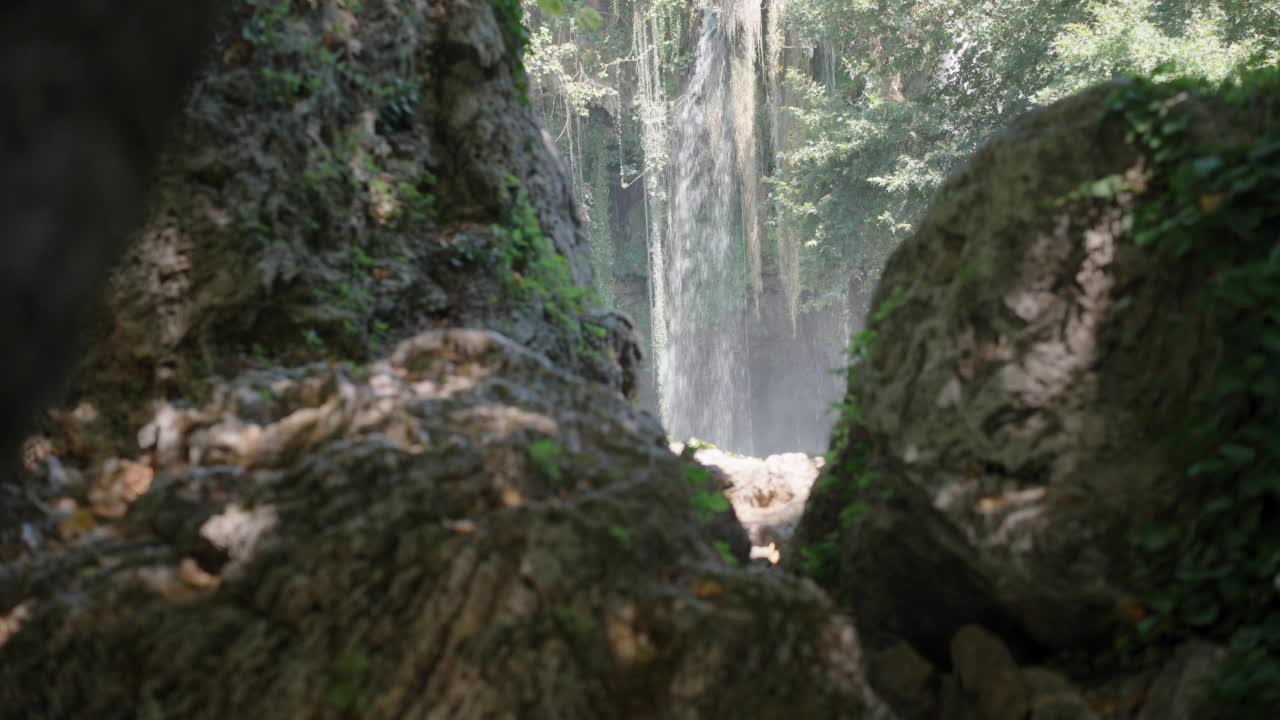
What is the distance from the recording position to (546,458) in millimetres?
3082

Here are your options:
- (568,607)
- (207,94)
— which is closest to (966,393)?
(568,607)

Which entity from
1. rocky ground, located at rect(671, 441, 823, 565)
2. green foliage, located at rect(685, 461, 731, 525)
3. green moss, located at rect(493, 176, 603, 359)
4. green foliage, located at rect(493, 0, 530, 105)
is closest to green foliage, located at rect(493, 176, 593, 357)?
green moss, located at rect(493, 176, 603, 359)

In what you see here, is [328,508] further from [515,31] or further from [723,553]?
[515,31]

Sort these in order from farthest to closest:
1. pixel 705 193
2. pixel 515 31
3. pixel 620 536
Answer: pixel 705 193
pixel 515 31
pixel 620 536

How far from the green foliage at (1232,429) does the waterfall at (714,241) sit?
15.1 metres

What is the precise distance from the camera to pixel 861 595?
449 cm

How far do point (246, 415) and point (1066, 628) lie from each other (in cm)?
315

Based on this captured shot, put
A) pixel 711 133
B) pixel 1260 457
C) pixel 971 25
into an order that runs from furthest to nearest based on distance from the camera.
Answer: pixel 711 133
pixel 971 25
pixel 1260 457

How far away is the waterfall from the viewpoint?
60.5 ft

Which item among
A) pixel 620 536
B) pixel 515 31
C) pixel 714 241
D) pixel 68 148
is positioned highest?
pixel 515 31

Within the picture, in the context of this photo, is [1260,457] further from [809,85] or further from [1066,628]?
[809,85]

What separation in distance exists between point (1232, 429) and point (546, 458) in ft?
7.75

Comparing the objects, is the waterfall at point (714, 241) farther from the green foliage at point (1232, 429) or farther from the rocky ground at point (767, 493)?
the green foliage at point (1232, 429)

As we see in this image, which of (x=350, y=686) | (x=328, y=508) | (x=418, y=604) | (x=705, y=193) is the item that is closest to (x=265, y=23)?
(x=328, y=508)
